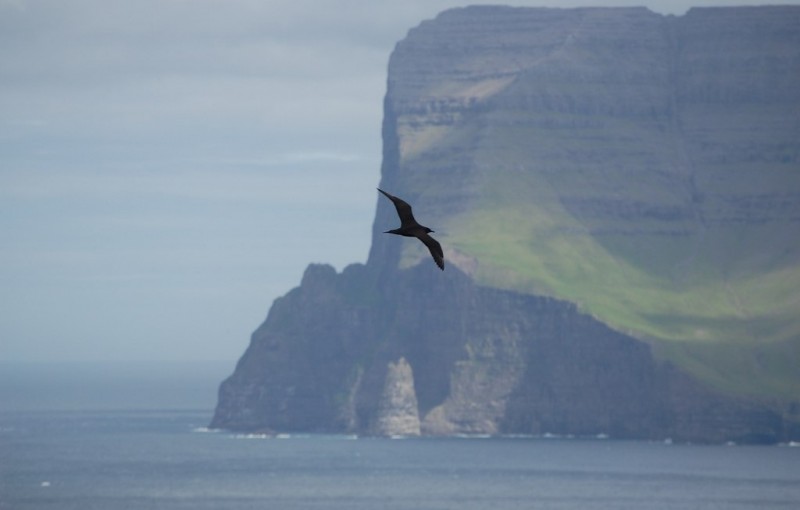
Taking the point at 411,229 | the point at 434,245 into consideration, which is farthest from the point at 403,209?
the point at 411,229

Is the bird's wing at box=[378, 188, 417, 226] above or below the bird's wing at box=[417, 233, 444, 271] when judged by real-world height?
above

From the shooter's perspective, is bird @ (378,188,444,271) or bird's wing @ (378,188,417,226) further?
bird @ (378,188,444,271)

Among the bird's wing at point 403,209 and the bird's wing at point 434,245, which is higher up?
the bird's wing at point 403,209

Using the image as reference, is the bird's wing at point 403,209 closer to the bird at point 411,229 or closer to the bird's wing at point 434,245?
the bird at point 411,229

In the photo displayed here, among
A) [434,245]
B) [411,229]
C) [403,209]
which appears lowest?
[434,245]

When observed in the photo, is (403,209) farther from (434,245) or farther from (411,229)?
(411,229)

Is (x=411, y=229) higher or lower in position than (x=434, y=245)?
higher

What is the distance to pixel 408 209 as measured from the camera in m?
61.3

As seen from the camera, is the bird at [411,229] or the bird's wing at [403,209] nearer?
the bird's wing at [403,209]

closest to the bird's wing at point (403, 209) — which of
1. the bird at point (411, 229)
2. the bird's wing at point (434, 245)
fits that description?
the bird at point (411, 229)

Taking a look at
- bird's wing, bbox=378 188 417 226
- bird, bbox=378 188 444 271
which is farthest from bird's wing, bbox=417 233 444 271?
bird's wing, bbox=378 188 417 226

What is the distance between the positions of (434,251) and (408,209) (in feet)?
5.09

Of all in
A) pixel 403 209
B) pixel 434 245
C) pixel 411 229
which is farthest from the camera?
pixel 411 229

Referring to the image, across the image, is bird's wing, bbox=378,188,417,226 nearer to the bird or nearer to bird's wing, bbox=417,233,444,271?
the bird
